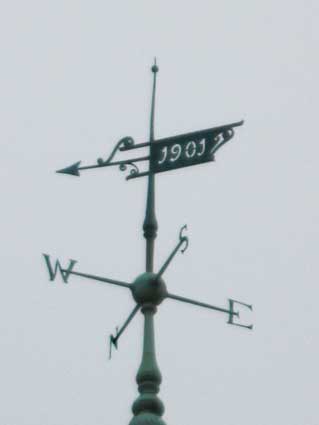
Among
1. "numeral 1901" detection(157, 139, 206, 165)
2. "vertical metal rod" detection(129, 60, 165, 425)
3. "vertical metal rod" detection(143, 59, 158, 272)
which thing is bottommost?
"vertical metal rod" detection(129, 60, 165, 425)

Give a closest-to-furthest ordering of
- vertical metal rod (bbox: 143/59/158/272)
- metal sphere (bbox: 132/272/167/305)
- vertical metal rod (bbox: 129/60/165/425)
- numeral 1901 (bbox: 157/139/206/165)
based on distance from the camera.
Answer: vertical metal rod (bbox: 129/60/165/425) < metal sphere (bbox: 132/272/167/305) < vertical metal rod (bbox: 143/59/158/272) < numeral 1901 (bbox: 157/139/206/165)

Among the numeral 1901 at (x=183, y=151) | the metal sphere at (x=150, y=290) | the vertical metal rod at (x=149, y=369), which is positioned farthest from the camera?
the numeral 1901 at (x=183, y=151)

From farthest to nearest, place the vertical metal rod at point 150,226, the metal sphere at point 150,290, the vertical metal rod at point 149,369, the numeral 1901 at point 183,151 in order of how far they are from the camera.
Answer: the numeral 1901 at point 183,151 → the vertical metal rod at point 150,226 → the metal sphere at point 150,290 → the vertical metal rod at point 149,369

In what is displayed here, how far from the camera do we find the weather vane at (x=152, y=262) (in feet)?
14.4

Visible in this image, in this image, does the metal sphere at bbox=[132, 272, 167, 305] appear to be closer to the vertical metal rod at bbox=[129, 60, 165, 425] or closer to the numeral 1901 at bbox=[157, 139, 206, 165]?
the vertical metal rod at bbox=[129, 60, 165, 425]

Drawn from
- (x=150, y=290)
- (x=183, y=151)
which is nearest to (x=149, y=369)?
(x=150, y=290)

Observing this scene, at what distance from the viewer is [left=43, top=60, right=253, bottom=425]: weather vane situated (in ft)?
14.4

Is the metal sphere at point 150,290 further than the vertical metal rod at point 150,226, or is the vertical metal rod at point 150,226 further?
the vertical metal rod at point 150,226

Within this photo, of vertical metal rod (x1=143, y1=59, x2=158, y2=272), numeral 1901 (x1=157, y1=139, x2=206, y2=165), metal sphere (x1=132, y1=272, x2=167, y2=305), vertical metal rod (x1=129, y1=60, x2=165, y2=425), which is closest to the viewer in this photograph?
vertical metal rod (x1=129, y1=60, x2=165, y2=425)

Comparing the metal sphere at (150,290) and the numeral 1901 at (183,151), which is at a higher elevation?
the numeral 1901 at (183,151)

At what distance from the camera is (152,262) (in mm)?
4863

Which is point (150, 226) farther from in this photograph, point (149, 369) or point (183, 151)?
point (149, 369)

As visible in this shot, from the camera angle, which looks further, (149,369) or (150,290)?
(150,290)

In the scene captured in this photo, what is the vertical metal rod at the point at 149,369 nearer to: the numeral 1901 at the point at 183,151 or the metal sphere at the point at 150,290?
the metal sphere at the point at 150,290
